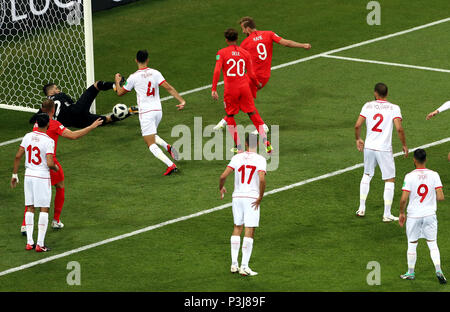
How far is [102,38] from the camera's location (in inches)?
1007

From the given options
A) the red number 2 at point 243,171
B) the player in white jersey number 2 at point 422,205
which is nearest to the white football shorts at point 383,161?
the player in white jersey number 2 at point 422,205

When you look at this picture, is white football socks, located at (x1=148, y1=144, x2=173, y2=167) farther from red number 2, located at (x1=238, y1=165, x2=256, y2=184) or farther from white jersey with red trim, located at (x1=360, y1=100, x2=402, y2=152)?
red number 2, located at (x1=238, y1=165, x2=256, y2=184)

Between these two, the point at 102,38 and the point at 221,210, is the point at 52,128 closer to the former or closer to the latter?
the point at 221,210

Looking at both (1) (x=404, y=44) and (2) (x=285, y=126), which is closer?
(2) (x=285, y=126)

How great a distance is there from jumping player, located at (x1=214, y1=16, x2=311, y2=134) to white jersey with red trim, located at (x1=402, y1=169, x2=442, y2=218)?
20.0 feet

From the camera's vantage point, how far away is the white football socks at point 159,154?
56.9 ft

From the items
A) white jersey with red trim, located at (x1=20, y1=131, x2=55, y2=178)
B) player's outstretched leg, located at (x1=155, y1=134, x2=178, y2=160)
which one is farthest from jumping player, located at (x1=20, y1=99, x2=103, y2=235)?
player's outstretched leg, located at (x1=155, y1=134, x2=178, y2=160)

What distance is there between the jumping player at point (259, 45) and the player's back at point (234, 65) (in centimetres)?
92

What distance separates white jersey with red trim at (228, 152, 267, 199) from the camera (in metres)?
13.3

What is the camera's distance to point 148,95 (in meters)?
17.3

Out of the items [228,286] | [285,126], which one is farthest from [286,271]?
[285,126]

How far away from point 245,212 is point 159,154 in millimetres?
4215

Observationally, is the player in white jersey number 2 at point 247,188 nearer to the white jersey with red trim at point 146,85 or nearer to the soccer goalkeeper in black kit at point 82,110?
the white jersey with red trim at point 146,85

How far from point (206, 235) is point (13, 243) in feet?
8.77
